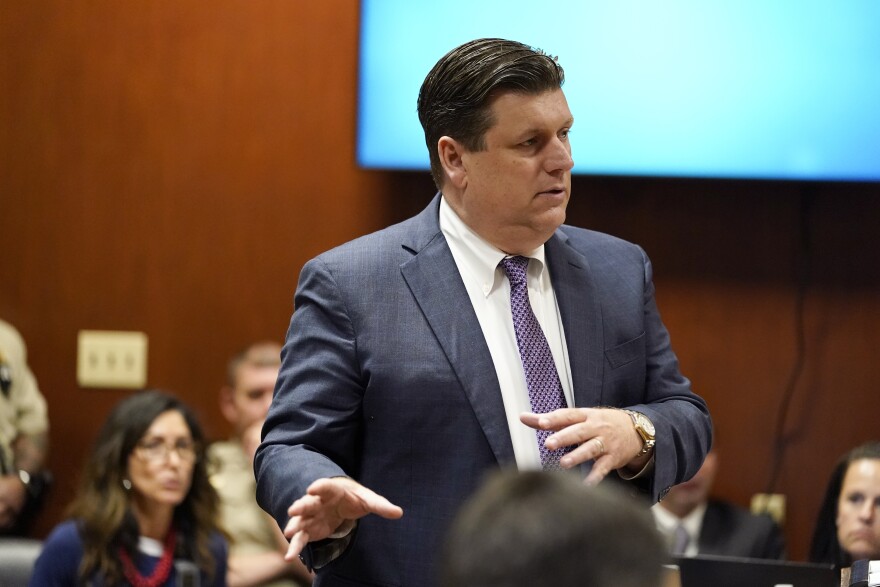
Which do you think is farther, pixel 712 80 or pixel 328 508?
pixel 712 80

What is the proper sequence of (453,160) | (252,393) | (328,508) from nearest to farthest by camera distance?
(328,508)
(453,160)
(252,393)

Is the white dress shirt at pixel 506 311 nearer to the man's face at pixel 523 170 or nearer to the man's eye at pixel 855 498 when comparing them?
the man's face at pixel 523 170

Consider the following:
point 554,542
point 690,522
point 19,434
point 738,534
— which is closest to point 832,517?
point 738,534

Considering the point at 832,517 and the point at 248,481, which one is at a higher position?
the point at 832,517

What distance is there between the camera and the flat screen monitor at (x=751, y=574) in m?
2.15

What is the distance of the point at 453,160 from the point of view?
207 centimetres

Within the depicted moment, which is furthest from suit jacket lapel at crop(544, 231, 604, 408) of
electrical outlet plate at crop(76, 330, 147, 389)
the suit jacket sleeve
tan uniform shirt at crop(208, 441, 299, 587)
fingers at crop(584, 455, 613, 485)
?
electrical outlet plate at crop(76, 330, 147, 389)

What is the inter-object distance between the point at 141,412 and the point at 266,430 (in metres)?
1.95

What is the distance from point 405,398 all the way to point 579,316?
0.33 m

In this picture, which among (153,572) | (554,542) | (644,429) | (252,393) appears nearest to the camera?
(554,542)

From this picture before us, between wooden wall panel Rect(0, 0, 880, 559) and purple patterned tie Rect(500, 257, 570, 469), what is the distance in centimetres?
217

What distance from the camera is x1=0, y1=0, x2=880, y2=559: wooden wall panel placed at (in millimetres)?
4117

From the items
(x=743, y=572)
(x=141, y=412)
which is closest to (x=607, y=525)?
(x=743, y=572)

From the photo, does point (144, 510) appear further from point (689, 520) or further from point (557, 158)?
point (557, 158)
